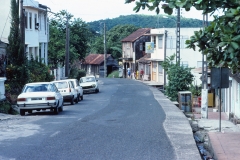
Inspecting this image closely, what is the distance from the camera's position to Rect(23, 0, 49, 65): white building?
44275mm

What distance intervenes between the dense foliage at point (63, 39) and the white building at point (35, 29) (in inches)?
157


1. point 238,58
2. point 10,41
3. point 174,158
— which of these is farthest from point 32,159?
point 10,41

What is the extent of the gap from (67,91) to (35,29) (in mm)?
14914

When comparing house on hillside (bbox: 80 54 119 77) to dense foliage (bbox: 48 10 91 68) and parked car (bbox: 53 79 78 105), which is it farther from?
parked car (bbox: 53 79 78 105)

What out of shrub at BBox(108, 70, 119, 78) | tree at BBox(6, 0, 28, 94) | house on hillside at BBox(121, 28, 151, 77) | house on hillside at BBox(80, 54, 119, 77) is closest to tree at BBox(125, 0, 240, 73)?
tree at BBox(6, 0, 28, 94)

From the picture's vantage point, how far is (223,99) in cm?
3825

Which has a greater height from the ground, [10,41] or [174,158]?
[10,41]

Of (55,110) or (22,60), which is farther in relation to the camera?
(22,60)

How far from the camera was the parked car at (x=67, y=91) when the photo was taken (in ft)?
108

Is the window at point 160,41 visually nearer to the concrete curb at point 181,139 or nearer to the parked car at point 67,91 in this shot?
the parked car at point 67,91

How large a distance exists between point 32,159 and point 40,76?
86.6 ft

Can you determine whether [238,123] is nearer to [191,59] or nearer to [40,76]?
[40,76]

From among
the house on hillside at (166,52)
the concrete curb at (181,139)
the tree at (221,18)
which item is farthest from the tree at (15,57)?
the house on hillside at (166,52)

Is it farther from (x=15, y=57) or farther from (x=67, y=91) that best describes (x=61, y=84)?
(x=15, y=57)
